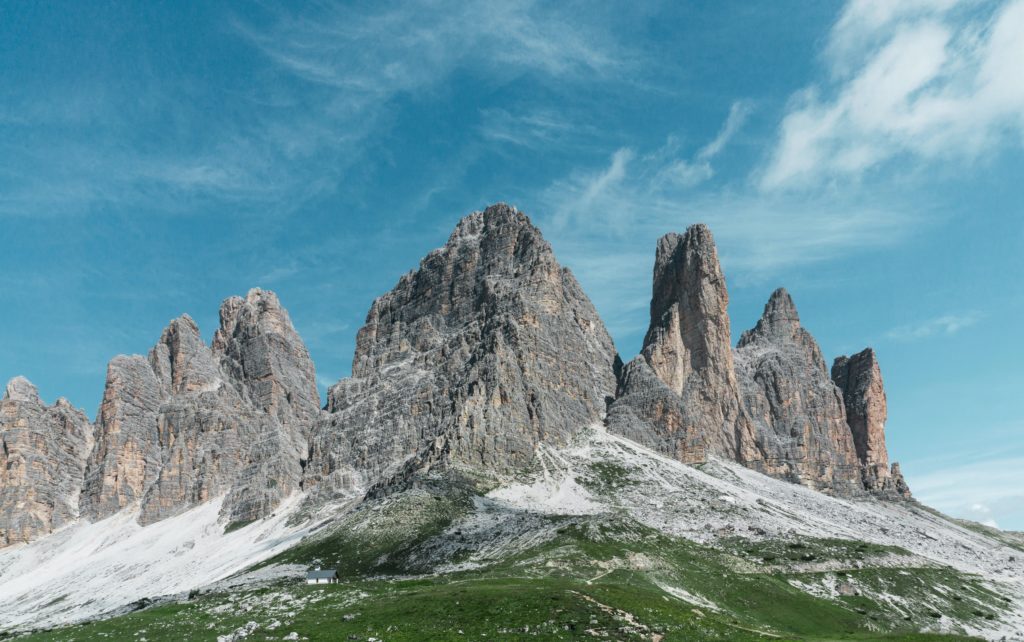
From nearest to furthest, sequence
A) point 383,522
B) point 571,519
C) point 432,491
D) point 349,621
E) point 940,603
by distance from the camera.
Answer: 1. point 349,621
2. point 940,603
3. point 571,519
4. point 383,522
5. point 432,491

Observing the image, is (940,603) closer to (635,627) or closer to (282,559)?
(635,627)

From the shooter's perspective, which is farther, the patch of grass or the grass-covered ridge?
the patch of grass

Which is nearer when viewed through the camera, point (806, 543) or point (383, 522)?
point (806, 543)

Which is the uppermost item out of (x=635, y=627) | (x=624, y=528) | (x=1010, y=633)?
(x=624, y=528)

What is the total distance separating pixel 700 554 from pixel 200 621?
271 feet

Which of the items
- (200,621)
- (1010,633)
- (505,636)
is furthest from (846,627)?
(200,621)

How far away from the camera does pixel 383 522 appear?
179 meters

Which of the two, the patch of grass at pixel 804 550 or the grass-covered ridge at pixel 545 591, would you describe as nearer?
the grass-covered ridge at pixel 545 591

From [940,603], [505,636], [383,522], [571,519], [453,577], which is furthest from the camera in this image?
[383,522]

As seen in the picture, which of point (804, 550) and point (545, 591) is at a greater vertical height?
point (804, 550)

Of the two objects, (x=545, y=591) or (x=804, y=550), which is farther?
(x=804, y=550)

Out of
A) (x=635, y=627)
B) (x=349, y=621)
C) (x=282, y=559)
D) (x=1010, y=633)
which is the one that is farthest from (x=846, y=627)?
(x=282, y=559)

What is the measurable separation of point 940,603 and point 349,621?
99.5m

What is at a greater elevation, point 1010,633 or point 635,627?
point 635,627
